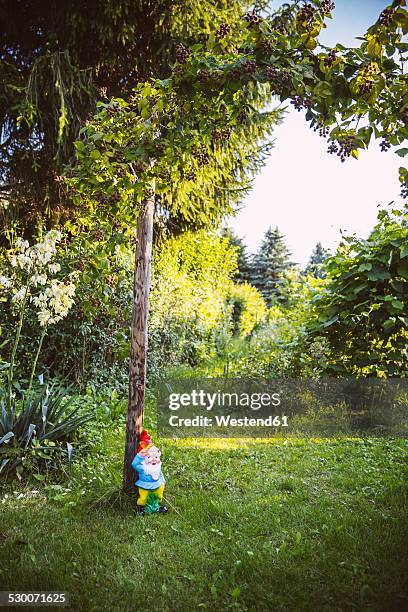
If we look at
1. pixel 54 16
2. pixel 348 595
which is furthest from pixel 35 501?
pixel 54 16

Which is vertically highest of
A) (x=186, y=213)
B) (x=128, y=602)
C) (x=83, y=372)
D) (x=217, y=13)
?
(x=217, y=13)

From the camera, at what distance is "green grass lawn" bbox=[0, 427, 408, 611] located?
2.07m

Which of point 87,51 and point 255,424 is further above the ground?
point 87,51

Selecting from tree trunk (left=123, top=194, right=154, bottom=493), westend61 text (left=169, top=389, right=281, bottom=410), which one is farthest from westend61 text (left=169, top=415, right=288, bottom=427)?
tree trunk (left=123, top=194, right=154, bottom=493)

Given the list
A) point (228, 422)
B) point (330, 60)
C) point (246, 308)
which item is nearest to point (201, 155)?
point (330, 60)

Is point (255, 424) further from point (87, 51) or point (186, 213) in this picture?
point (87, 51)

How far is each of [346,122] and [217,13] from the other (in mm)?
4464

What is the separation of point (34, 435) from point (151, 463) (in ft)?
3.95

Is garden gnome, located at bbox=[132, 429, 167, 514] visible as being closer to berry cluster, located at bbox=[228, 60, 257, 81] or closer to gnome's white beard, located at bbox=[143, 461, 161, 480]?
gnome's white beard, located at bbox=[143, 461, 161, 480]

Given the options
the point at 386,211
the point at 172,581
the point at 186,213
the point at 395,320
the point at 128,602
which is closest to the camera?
the point at 128,602

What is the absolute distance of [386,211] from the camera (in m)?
4.44

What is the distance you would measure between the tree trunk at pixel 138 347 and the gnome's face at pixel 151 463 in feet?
0.62

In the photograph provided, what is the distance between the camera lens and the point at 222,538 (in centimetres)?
257

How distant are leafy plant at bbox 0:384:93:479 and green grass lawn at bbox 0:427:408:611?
0.20 m
